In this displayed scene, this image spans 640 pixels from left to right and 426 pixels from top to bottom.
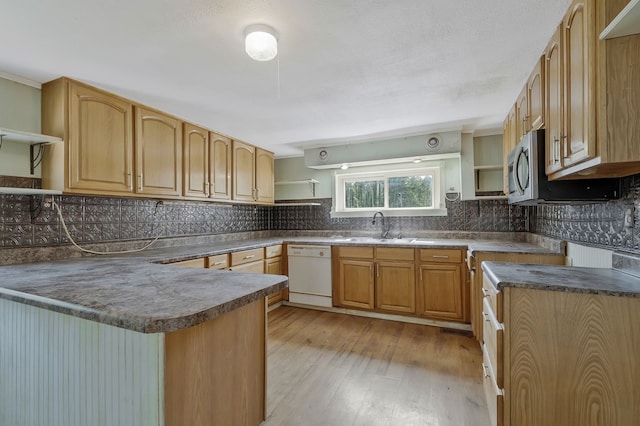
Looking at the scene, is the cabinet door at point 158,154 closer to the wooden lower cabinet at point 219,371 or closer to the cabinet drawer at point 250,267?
the cabinet drawer at point 250,267

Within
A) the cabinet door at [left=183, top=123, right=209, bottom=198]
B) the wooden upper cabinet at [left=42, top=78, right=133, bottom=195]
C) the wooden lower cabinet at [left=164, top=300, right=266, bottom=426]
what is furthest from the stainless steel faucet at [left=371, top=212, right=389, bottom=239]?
the wooden upper cabinet at [left=42, top=78, right=133, bottom=195]

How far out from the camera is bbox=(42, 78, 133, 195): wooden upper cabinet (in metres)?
1.90

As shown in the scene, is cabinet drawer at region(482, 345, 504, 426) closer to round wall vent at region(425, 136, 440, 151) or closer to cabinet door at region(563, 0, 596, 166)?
cabinet door at region(563, 0, 596, 166)

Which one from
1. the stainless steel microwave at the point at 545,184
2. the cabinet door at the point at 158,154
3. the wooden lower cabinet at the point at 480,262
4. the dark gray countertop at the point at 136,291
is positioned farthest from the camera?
the cabinet door at the point at 158,154

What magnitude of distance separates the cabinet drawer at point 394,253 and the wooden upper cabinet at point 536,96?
5.25 ft

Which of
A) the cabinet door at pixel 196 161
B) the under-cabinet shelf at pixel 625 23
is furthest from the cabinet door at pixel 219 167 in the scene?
the under-cabinet shelf at pixel 625 23

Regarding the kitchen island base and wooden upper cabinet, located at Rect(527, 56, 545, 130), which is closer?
the kitchen island base

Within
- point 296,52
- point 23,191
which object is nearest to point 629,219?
point 296,52

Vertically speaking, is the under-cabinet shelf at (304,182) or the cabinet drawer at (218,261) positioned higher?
the under-cabinet shelf at (304,182)

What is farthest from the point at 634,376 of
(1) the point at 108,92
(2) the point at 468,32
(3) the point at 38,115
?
(3) the point at 38,115

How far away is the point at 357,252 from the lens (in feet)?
10.9

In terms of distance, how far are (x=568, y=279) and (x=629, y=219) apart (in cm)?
46

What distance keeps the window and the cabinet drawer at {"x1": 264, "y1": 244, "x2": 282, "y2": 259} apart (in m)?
1.01

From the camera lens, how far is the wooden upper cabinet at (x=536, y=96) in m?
1.71
